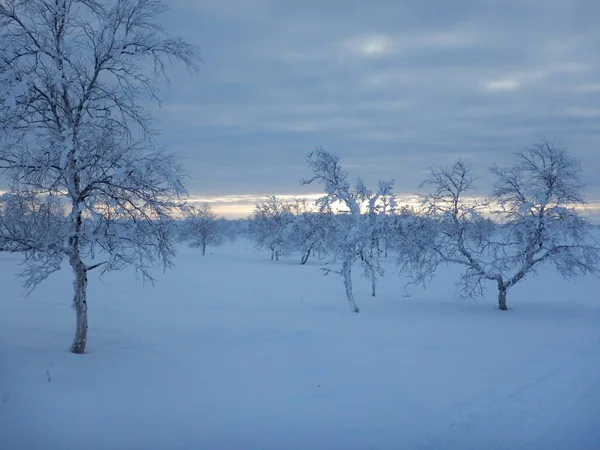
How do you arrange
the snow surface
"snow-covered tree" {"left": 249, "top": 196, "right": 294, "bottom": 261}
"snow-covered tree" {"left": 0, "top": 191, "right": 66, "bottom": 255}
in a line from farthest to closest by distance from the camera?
"snow-covered tree" {"left": 249, "top": 196, "right": 294, "bottom": 261}, "snow-covered tree" {"left": 0, "top": 191, "right": 66, "bottom": 255}, the snow surface

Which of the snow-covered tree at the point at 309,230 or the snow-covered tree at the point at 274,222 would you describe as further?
the snow-covered tree at the point at 274,222

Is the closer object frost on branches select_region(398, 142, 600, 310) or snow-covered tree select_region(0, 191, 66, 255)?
snow-covered tree select_region(0, 191, 66, 255)

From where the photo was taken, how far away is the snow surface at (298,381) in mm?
6387

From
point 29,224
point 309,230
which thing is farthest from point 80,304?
point 309,230

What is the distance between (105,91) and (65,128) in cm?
115

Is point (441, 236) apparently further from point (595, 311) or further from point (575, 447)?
point (575, 447)

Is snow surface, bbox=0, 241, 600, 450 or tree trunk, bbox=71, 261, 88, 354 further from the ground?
tree trunk, bbox=71, 261, 88, 354

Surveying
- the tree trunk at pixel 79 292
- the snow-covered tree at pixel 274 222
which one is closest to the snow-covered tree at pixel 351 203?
the tree trunk at pixel 79 292

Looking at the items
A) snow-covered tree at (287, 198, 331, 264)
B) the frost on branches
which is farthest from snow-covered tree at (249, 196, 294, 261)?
the frost on branches

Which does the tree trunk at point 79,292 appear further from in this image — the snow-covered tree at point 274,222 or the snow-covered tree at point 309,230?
the snow-covered tree at point 274,222

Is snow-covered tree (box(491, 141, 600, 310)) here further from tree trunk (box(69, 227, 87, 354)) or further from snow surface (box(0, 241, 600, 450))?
tree trunk (box(69, 227, 87, 354))

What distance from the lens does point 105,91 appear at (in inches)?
365

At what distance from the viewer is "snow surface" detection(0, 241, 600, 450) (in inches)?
251

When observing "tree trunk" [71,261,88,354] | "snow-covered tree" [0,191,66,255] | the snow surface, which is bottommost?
the snow surface
